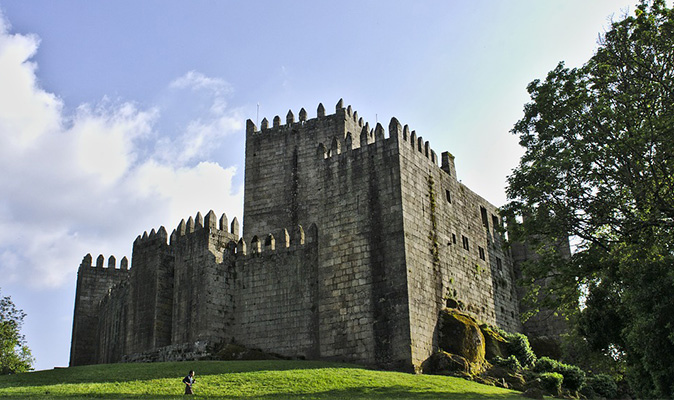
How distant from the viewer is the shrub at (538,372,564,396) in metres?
30.2

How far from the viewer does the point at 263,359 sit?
105 feet

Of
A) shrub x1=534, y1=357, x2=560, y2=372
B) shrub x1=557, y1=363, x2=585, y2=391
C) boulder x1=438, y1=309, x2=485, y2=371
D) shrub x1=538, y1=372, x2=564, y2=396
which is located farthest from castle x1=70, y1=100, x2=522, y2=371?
shrub x1=557, y1=363, x2=585, y2=391

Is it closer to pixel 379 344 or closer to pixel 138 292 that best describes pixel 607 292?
pixel 379 344

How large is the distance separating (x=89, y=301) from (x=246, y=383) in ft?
85.0

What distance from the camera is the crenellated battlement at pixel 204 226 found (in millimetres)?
36500

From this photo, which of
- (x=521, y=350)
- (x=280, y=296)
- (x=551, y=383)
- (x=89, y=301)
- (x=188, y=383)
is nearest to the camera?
(x=188, y=383)

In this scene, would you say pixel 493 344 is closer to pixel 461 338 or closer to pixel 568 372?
pixel 461 338

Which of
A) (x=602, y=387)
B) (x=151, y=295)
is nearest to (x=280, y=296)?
(x=151, y=295)

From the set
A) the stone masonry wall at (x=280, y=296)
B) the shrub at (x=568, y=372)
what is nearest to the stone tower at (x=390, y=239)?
the stone masonry wall at (x=280, y=296)

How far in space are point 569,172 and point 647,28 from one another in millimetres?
5693

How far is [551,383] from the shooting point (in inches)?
1192

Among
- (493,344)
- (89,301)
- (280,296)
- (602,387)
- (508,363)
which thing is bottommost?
(602,387)

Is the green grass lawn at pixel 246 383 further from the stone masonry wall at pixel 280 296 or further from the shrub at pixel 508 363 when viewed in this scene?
the shrub at pixel 508 363

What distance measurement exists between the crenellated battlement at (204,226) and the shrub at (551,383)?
16.6 meters
